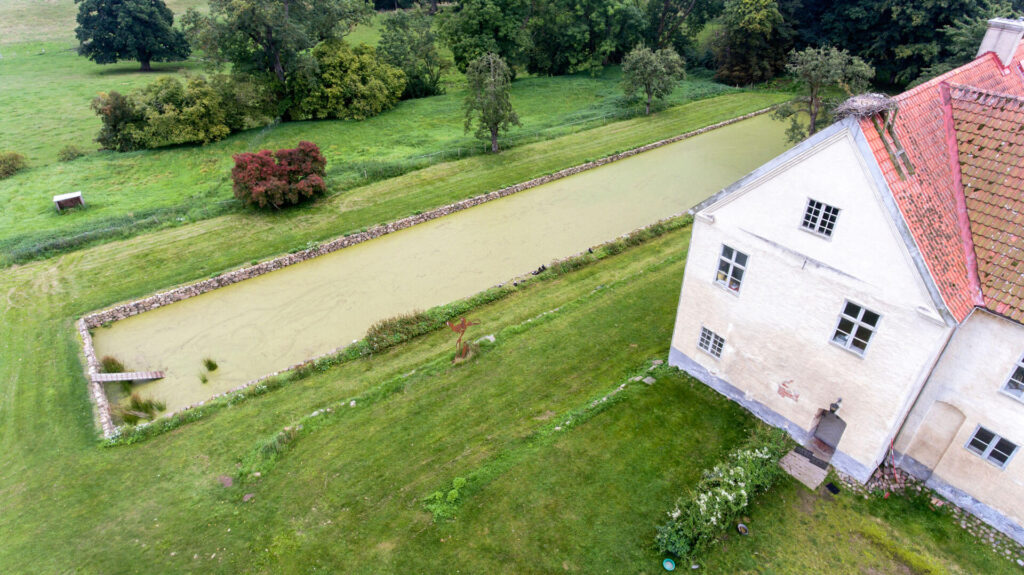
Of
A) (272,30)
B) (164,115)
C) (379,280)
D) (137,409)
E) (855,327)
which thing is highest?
(272,30)

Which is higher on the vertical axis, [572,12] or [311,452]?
[572,12]

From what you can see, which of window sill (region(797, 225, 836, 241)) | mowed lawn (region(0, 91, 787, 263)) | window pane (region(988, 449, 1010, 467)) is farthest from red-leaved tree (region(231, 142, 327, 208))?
window pane (region(988, 449, 1010, 467))

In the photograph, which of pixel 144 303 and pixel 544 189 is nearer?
pixel 144 303

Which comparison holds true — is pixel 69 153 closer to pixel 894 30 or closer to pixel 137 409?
pixel 137 409

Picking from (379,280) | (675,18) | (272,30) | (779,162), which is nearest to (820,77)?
(779,162)

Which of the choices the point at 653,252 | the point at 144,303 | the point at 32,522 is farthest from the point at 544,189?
the point at 32,522

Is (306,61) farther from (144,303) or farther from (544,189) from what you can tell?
(144,303)

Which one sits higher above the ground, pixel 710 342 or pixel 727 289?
pixel 727 289
